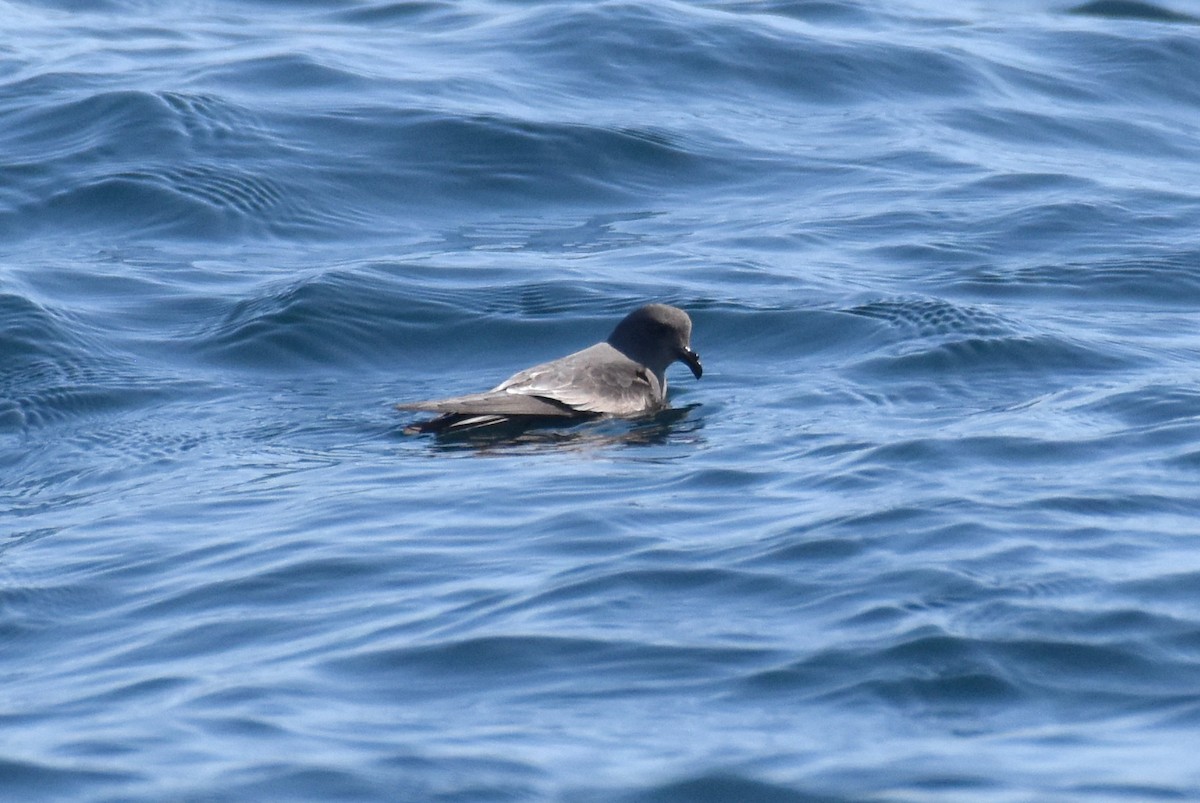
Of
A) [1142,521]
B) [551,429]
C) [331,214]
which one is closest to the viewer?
[1142,521]

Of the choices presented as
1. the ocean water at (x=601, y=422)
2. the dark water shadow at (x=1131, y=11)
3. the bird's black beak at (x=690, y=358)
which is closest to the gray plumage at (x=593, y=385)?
the bird's black beak at (x=690, y=358)

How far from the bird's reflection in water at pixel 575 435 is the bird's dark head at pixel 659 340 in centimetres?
35

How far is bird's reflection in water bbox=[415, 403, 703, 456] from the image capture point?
27.9 ft

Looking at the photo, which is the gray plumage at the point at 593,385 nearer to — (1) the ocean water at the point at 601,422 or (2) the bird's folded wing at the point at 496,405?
(2) the bird's folded wing at the point at 496,405

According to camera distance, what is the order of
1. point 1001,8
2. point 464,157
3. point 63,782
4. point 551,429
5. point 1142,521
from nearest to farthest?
point 63,782, point 1142,521, point 551,429, point 464,157, point 1001,8

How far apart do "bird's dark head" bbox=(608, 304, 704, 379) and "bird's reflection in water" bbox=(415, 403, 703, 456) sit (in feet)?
1.15

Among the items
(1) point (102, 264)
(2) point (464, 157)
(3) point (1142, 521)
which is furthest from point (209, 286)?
(3) point (1142, 521)

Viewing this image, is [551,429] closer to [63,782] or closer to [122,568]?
[122,568]

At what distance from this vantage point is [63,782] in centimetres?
475

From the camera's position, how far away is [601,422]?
9.08m

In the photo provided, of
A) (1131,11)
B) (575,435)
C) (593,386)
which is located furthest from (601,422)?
(1131,11)

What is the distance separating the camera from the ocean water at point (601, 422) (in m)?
5.03

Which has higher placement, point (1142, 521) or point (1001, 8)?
point (1001, 8)

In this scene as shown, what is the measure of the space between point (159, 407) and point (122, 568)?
2449 millimetres
